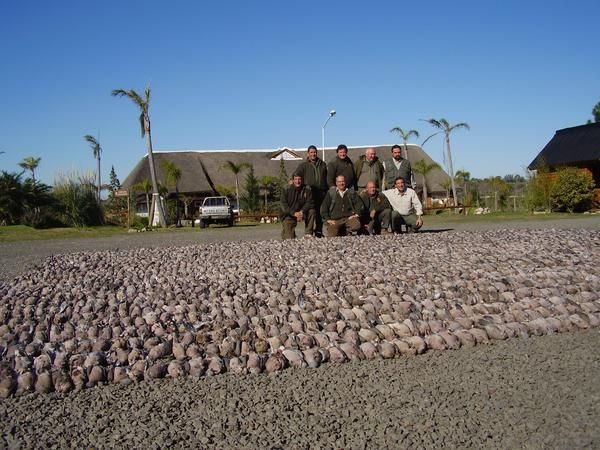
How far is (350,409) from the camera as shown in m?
2.88

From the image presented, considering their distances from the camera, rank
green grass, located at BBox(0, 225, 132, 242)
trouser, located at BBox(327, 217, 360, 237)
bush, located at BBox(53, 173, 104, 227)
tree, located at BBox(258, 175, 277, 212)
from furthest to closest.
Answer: tree, located at BBox(258, 175, 277, 212), bush, located at BBox(53, 173, 104, 227), green grass, located at BBox(0, 225, 132, 242), trouser, located at BBox(327, 217, 360, 237)

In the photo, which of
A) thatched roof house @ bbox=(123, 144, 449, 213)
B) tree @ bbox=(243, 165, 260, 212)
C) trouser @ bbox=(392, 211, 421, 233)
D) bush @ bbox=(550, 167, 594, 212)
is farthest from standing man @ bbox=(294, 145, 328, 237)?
thatched roof house @ bbox=(123, 144, 449, 213)

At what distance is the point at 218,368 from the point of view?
3.48 m

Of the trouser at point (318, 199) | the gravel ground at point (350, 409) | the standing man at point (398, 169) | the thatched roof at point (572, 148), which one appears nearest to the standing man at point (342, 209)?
the trouser at point (318, 199)

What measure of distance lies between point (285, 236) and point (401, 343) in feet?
25.4

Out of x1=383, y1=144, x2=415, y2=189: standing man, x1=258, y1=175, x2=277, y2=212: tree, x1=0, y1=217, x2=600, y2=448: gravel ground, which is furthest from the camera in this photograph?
x1=258, y1=175, x2=277, y2=212: tree

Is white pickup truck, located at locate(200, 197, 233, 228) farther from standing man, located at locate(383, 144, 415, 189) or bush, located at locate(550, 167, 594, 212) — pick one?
standing man, located at locate(383, 144, 415, 189)

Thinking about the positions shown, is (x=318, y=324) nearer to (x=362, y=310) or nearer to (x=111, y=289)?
(x=362, y=310)

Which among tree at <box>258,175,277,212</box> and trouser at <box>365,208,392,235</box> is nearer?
trouser at <box>365,208,392,235</box>

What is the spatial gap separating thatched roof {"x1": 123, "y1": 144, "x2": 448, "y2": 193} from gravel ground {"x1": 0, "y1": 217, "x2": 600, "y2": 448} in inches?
1509

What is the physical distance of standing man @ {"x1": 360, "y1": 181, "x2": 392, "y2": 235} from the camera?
35.6 feet

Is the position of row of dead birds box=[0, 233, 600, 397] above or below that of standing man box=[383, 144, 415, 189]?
below

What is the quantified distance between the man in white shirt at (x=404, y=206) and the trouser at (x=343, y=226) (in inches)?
29.9

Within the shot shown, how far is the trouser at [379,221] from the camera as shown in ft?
35.7
